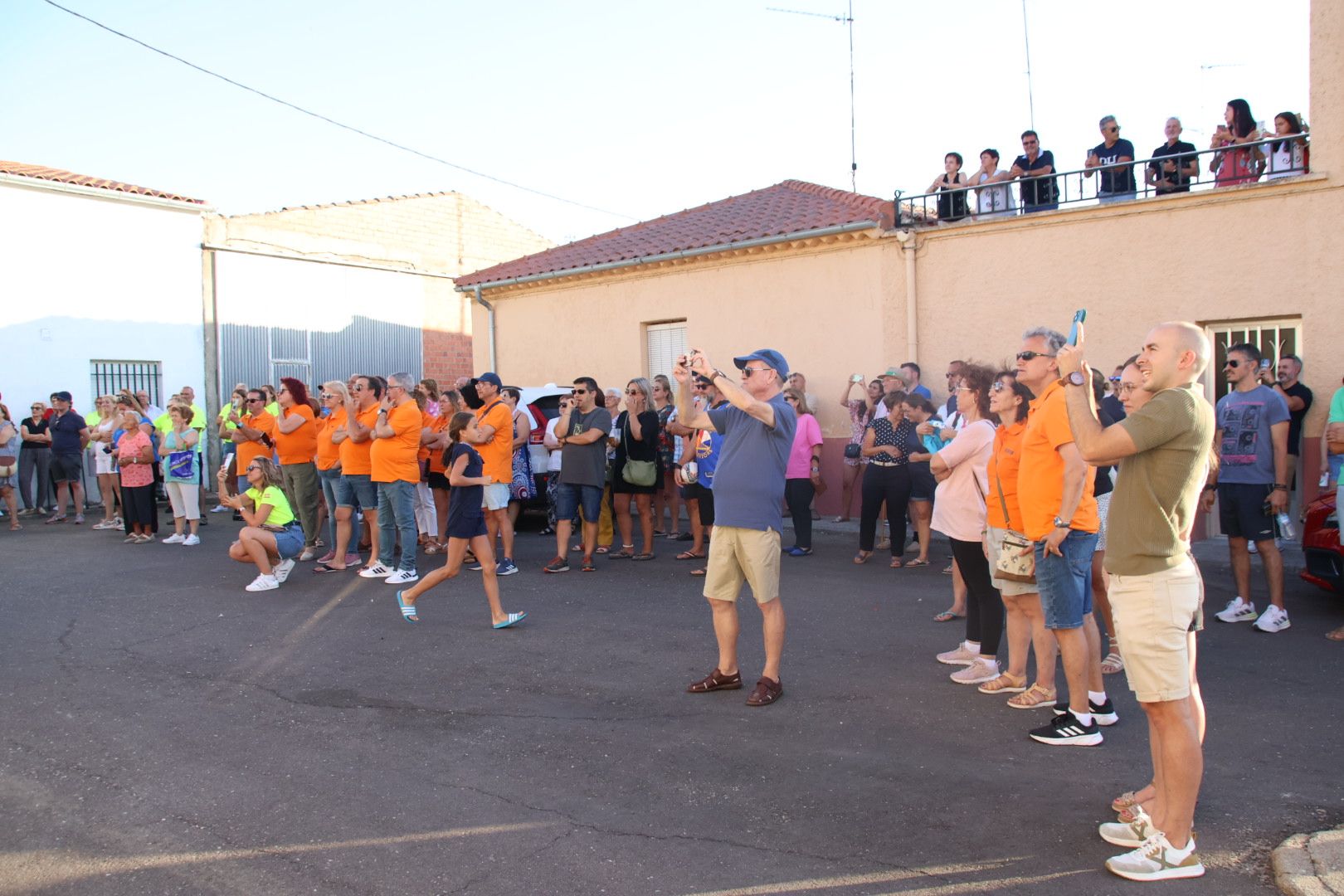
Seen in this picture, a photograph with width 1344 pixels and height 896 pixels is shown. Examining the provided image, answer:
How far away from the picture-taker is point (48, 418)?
16.0m

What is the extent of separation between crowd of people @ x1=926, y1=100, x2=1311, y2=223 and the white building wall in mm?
14975

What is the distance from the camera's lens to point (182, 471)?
12336 mm

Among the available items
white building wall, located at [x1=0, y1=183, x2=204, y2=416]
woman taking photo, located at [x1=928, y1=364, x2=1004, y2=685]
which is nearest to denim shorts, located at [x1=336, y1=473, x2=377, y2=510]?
woman taking photo, located at [x1=928, y1=364, x2=1004, y2=685]

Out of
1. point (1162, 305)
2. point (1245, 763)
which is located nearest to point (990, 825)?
point (1245, 763)

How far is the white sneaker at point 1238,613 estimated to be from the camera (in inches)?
285

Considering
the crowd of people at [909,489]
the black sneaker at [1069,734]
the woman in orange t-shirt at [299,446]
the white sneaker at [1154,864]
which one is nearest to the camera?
the white sneaker at [1154,864]

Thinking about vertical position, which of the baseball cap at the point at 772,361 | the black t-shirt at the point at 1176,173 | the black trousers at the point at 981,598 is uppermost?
the black t-shirt at the point at 1176,173

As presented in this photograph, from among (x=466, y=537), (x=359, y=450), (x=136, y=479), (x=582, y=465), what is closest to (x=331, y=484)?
(x=359, y=450)

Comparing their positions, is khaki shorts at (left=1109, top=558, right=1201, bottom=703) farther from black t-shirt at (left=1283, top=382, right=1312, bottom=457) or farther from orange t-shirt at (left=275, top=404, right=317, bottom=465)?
orange t-shirt at (left=275, top=404, right=317, bottom=465)

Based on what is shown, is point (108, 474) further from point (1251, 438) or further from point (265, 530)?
point (1251, 438)

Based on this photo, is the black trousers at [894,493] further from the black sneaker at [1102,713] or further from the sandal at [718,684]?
the black sneaker at [1102,713]

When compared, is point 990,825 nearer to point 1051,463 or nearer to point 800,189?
point 1051,463

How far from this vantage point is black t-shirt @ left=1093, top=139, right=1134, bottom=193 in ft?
37.4

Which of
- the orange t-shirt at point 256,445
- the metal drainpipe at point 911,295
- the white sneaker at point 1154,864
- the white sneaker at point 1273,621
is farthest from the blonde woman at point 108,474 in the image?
the white sneaker at point 1154,864
